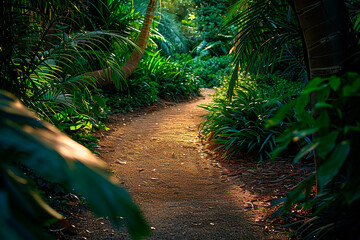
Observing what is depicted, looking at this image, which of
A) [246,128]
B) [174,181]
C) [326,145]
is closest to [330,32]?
[326,145]

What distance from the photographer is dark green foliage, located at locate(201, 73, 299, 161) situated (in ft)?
13.8

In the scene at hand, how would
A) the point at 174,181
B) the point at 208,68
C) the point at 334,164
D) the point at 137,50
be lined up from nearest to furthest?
1. the point at 334,164
2. the point at 174,181
3. the point at 137,50
4. the point at 208,68

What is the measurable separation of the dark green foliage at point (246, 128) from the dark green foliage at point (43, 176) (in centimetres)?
351

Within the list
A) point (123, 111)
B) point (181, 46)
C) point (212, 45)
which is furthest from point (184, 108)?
point (181, 46)

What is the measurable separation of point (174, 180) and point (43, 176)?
332 cm

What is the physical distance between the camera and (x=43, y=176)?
1.35 feet

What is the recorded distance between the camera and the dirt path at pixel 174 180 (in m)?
2.48

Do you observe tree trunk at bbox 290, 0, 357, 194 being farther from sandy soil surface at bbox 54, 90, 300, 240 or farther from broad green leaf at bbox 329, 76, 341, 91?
sandy soil surface at bbox 54, 90, 300, 240

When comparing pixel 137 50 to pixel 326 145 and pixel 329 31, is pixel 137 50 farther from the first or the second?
pixel 326 145

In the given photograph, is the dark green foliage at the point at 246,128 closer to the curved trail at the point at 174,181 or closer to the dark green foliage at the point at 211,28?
the curved trail at the point at 174,181

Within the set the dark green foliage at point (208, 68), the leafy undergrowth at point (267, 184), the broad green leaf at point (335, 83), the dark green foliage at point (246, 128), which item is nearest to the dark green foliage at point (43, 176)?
the broad green leaf at point (335, 83)

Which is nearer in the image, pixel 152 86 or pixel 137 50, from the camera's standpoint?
pixel 137 50

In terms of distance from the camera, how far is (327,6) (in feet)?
5.64

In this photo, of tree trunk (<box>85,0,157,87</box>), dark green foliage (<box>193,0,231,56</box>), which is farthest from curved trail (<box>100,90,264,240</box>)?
dark green foliage (<box>193,0,231,56</box>)
